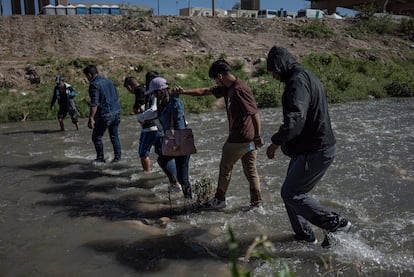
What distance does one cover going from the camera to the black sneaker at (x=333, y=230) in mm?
4387

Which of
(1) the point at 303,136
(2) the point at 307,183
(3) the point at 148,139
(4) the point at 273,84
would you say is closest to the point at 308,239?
(2) the point at 307,183

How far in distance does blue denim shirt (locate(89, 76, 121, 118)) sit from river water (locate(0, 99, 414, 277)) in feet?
3.71

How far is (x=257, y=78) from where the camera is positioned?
21016 mm

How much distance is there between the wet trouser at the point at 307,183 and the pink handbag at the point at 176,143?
1.73 m

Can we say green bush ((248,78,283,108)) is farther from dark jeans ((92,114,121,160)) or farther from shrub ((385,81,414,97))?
dark jeans ((92,114,121,160))

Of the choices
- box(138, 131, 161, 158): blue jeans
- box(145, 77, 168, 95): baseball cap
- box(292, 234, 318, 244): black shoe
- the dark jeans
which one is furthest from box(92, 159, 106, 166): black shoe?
box(292, 234, 318, 244): black shoe

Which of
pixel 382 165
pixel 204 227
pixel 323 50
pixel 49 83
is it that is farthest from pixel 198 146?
pixel 323 50

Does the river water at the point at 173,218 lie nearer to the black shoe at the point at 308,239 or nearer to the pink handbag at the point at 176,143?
the black shoe at the point at 308,239

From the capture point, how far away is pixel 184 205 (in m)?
6.00

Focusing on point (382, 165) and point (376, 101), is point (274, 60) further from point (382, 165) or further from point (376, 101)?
point (376, 101)

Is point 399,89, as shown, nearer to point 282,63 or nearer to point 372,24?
point 372,24

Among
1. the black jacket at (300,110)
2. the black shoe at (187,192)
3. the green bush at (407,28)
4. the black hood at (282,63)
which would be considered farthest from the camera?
the green bush at (407,28)

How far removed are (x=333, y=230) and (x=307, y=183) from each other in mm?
585

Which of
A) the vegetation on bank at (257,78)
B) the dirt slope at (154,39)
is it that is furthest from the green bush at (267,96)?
the dirt slope at (154,39)
